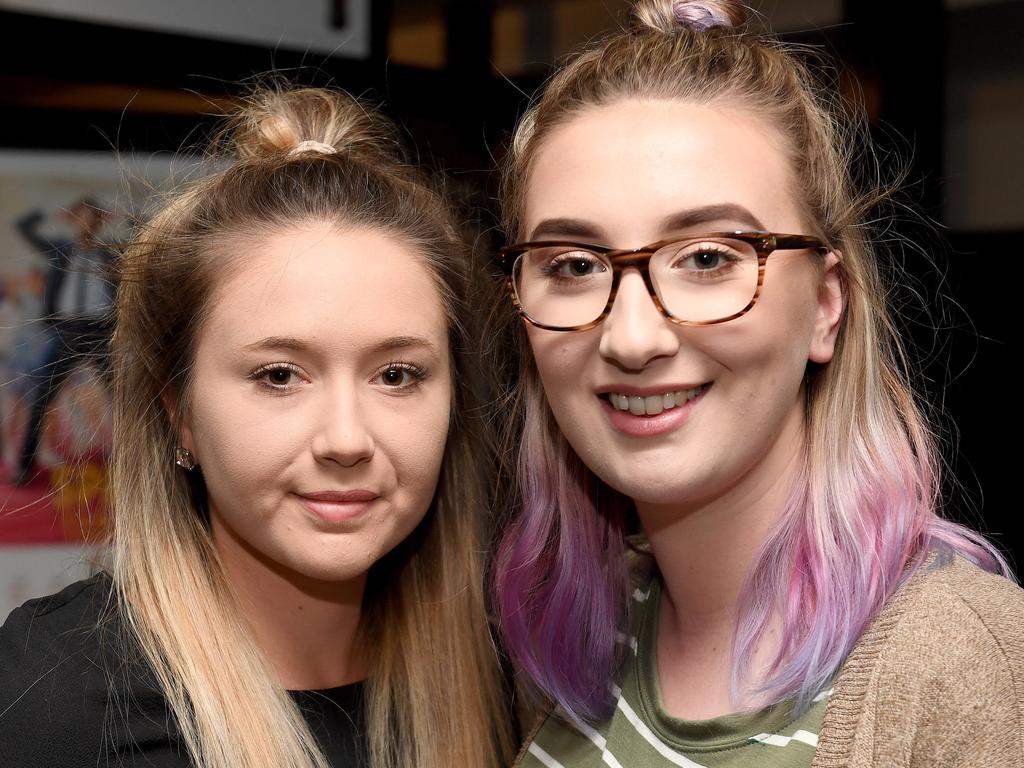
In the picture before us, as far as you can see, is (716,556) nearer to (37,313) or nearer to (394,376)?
(394,376)

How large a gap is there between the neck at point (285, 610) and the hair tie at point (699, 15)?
0.89 metres

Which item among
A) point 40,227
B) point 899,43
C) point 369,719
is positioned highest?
point 899,43

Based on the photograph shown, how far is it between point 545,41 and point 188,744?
2085 millimetres

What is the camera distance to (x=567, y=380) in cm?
139

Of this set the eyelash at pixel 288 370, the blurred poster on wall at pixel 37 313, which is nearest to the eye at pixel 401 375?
the eyelash at pixel 288 370

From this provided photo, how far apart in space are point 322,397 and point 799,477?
590mm

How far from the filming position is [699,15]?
1485mm

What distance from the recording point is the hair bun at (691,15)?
1.48 meters

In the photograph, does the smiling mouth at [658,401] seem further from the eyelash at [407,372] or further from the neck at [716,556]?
the eyelash at [407,372]

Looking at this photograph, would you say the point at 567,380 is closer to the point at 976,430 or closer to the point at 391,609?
the point at 391,609

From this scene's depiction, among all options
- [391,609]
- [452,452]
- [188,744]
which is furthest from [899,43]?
[188,744]

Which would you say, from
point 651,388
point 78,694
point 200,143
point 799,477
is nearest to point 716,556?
point 799,477

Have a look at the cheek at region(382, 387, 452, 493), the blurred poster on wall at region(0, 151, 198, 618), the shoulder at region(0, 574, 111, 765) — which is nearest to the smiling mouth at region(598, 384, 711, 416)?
the cheek at region(382, 387, 452, 493)

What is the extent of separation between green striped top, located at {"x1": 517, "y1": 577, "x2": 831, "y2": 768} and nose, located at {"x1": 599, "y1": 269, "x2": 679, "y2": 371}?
1.35ft
